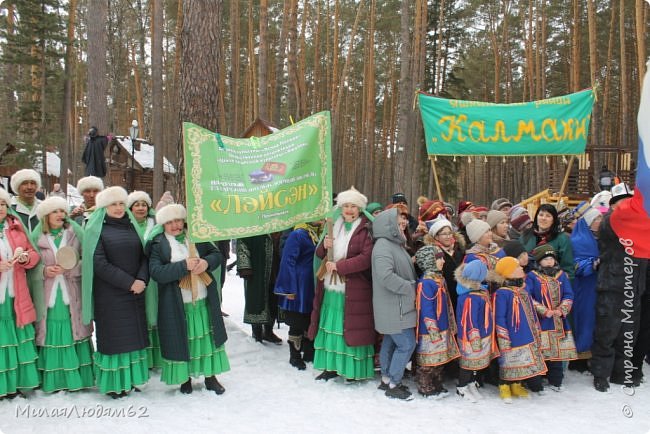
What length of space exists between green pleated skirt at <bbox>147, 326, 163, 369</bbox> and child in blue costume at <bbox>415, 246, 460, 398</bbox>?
258cm

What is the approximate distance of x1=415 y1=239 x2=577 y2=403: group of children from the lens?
4.41 m

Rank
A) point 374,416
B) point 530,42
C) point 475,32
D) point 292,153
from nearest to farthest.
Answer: point 374,416, point 292,153, point 530,42, point 475,32

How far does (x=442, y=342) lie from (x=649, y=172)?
2254 millimetres

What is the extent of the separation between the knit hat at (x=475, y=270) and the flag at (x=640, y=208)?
1256mm

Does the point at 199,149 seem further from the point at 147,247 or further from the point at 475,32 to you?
the point at 475,32

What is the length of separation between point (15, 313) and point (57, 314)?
328 millimetres

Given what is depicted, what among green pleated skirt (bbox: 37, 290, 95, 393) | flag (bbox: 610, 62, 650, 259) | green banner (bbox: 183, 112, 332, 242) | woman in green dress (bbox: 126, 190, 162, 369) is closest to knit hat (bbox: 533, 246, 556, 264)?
flag (bbox: 610, 62, 650, 259)

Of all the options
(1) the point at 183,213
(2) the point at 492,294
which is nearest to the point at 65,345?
(1) the point at 183,213

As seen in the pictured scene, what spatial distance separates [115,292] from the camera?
4207mm

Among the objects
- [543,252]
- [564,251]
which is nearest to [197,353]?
[543,252]

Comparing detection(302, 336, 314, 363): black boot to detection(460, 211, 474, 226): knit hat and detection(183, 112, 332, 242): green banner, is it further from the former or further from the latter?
detection(460, 211, 474, 226): knit hat

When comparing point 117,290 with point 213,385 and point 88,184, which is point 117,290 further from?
point 88,184

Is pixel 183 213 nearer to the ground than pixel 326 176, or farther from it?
nearer to the ground

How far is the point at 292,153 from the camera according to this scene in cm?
457
